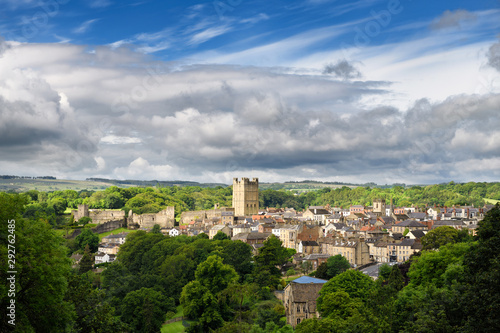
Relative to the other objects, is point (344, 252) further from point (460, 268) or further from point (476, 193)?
point (476, 193)

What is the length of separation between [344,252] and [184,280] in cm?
2353

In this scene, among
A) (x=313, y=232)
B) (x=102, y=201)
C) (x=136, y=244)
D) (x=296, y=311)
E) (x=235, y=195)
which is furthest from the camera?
(x=102, y=201)

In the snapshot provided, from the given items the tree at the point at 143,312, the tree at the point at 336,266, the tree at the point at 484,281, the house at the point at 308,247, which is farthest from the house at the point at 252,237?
the tree at the point at 484,281

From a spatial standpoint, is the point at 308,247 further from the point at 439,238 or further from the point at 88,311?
the point at 88,311

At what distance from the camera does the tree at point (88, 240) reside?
9606 centimetres

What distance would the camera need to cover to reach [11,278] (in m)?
19.6

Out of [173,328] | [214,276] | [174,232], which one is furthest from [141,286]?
[174,232]

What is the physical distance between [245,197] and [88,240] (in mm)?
39201

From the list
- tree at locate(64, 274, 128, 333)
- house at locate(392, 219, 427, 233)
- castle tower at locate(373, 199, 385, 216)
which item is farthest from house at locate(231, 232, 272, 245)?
tree at locate(64, 274, 128, 333)

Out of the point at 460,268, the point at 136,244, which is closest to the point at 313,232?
the point at 136,244

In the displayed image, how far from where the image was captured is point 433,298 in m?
28.6

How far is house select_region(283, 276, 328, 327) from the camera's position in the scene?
45.7 m

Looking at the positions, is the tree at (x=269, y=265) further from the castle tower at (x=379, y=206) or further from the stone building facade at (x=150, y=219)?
the castle tower at (x=379, y=206)

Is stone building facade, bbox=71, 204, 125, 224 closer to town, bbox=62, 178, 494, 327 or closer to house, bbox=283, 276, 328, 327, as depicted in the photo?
town, bbox=62, 178, 494, 327
